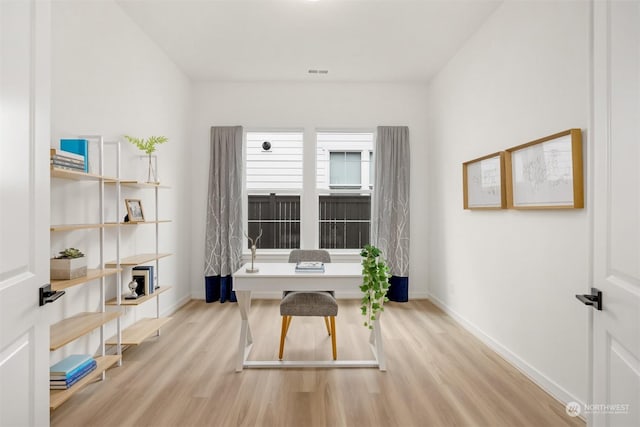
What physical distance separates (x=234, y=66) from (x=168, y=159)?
54.0 inches

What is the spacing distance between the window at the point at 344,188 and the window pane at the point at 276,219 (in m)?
0.36

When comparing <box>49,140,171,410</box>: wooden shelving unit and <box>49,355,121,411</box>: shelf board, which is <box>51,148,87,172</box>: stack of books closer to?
<box>49,140,171,410</box>: wooden shelving unit

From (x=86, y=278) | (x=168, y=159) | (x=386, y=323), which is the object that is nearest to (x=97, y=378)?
(x=86, y=278)

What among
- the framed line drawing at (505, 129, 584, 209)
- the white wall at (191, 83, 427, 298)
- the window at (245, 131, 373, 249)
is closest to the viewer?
the framed line drawing at (505, 129, 584, 209)

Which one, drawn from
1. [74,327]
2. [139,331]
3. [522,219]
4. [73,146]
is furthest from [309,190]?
[74,327]

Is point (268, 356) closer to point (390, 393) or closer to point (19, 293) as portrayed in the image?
point (390, 393)

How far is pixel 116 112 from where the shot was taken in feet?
9.40

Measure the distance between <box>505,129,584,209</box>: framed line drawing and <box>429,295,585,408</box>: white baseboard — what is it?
3.75 ft

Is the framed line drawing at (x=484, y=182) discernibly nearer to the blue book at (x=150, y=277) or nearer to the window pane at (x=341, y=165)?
the window pane at (x=341, y=165)

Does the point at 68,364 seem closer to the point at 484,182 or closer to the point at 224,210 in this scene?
the point at 224,210

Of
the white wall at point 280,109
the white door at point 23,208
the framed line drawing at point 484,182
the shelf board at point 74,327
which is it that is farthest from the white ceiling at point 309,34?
the shelf board at point 74,327

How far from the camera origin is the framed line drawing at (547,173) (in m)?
1.96

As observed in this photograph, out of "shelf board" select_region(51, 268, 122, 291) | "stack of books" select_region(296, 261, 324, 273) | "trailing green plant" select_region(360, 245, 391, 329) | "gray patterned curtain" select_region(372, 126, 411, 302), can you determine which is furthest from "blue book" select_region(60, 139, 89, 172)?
"gray patterned curtain" select_region(372, 126, 411, 302)

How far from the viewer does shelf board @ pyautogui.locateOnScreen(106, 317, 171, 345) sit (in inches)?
105
